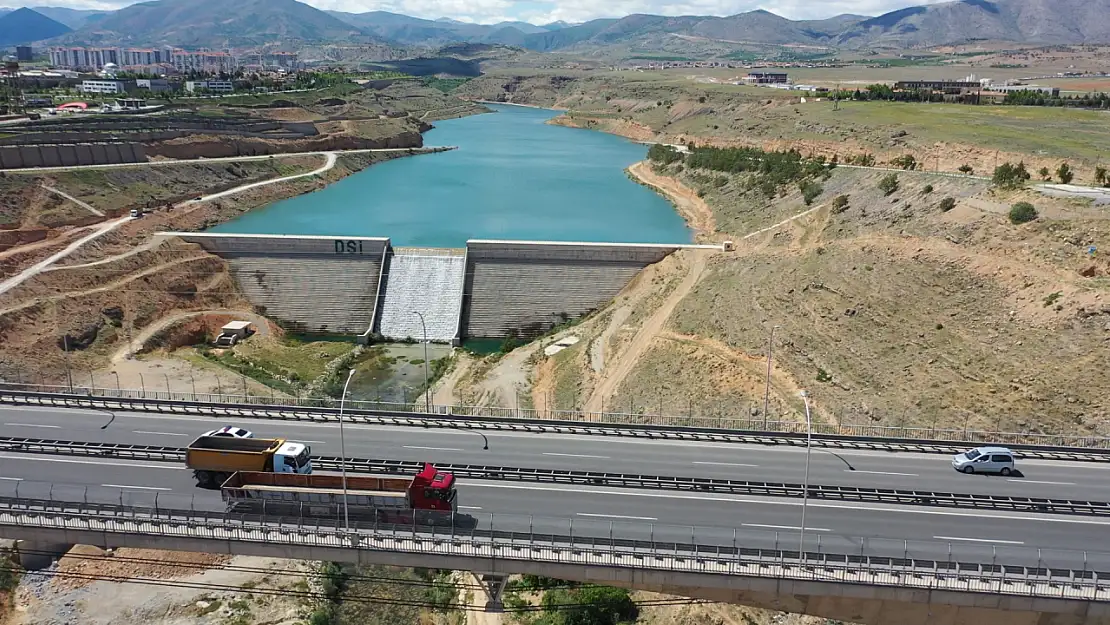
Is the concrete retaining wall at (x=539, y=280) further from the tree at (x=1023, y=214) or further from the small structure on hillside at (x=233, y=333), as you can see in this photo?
the tree at (x=1023, y=214)

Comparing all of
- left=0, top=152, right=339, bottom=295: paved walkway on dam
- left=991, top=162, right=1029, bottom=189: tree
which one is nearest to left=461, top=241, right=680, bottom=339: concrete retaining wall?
left=991, top=162, right=1029, bottom=189: tree

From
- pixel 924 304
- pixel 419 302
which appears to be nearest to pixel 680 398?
pixel 924 304

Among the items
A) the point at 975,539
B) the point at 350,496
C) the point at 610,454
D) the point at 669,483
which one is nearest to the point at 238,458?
the point at 350,496

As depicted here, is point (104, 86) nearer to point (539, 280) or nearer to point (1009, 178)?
point (539, 280)

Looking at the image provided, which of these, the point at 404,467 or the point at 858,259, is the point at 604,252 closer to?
the point at 858,259

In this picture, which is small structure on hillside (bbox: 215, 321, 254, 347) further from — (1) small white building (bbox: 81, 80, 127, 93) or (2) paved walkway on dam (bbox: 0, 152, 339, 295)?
(1) small white building (bbox: 81, 80, 127, 93)

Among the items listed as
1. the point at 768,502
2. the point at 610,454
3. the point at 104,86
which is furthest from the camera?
the point at 104,86
